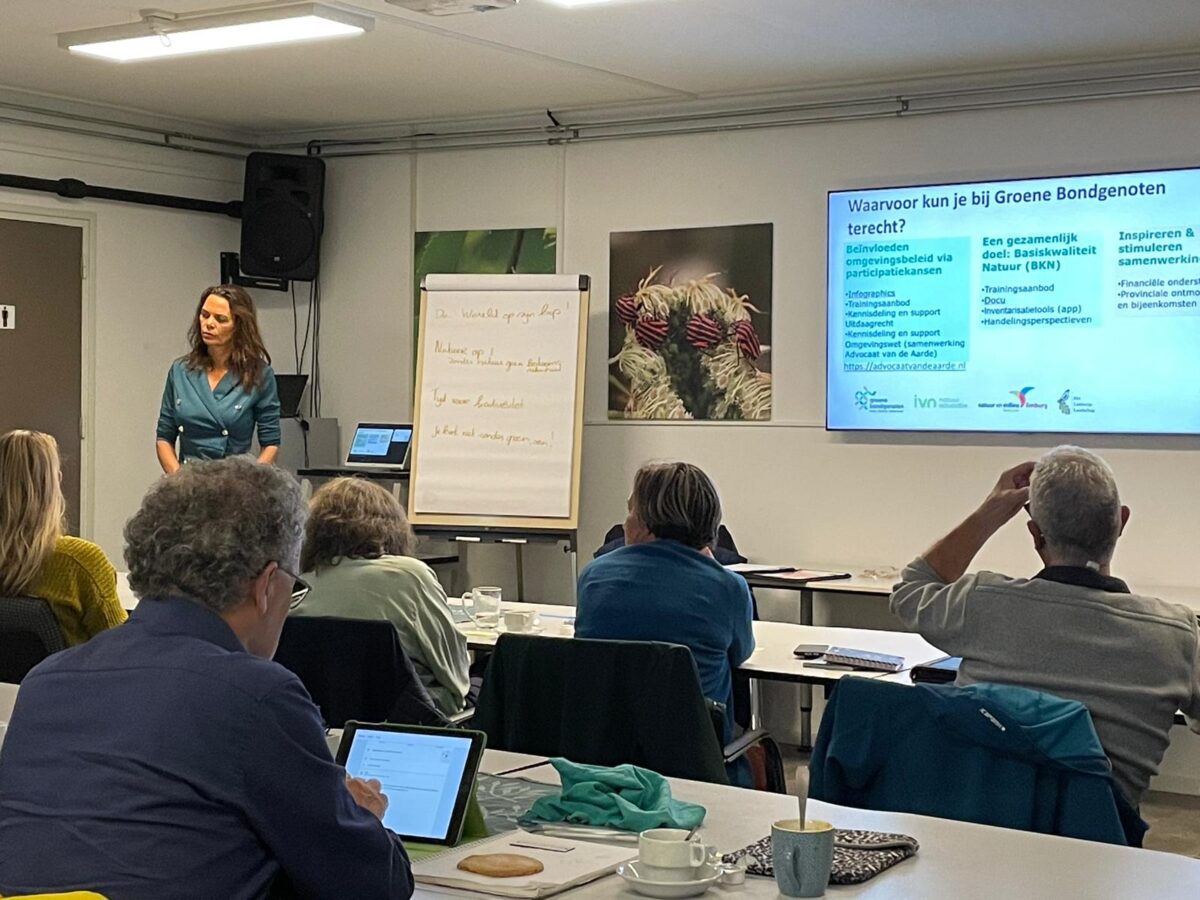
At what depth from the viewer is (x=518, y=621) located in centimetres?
451

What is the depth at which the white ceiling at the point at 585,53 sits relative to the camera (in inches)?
216

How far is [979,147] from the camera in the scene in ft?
21.2

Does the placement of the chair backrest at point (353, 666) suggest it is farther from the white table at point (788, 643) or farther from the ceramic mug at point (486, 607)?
the ceramic mug at point (486, 607)

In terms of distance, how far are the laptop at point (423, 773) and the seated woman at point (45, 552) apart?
74.3 inches

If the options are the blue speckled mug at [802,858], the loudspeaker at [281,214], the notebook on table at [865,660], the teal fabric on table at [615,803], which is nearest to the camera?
the blue speckled mug at [802,858]

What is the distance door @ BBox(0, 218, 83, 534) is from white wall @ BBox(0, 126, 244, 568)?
0.35ft

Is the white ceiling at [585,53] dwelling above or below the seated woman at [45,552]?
above

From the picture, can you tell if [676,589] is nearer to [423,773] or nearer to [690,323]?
[423,773]

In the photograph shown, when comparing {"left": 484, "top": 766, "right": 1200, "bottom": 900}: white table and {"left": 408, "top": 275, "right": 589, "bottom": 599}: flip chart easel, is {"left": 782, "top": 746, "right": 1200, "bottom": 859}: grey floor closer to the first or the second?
{"left": 408, "top": 275, "right": 589, "bottom": 599}: flip chart easel

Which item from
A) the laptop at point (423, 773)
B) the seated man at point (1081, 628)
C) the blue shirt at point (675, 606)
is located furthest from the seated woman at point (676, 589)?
the laptop at point (423, 773)

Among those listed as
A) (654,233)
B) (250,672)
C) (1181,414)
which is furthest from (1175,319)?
(250,672)

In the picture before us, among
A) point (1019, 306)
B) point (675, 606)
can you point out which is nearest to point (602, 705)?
point (675, 606)

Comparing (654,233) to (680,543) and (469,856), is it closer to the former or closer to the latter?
(680,543)

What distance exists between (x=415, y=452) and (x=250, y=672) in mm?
5741
